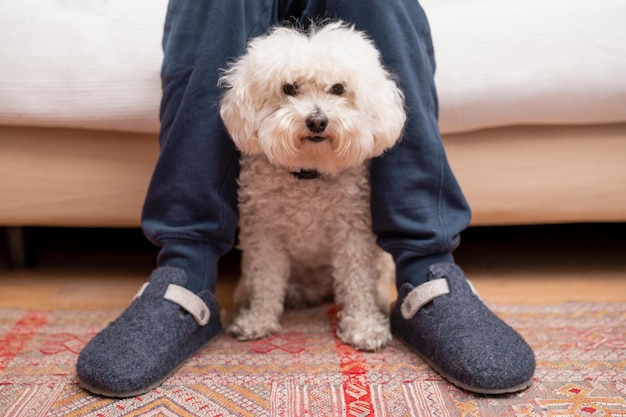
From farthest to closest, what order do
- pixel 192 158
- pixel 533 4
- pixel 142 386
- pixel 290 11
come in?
1. pixel 533 4
2. pixel 290 11
3. pixel 192 158
4. pixel 142 386

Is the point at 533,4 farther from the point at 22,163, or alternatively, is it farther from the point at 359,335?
the point at 22,163

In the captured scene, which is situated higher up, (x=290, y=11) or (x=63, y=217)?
(x=290, y=11)

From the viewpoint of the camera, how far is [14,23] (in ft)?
4.31

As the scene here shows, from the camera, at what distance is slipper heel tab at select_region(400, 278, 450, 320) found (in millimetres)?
1092

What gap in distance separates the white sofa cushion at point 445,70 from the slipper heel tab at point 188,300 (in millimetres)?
402

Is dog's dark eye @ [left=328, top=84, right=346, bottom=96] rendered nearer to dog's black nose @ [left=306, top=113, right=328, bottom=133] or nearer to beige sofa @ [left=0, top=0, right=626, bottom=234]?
dog's black nose @ [left=306, top=113, right=328, bottom=133]

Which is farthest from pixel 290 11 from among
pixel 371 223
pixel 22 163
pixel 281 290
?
pixel 22 163

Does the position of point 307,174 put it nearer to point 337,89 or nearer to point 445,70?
point 337,89

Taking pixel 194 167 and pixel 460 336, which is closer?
pixel 460 336

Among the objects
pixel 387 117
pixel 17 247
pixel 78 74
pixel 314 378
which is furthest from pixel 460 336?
pixel 17 247

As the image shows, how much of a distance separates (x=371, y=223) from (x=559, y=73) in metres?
0.52

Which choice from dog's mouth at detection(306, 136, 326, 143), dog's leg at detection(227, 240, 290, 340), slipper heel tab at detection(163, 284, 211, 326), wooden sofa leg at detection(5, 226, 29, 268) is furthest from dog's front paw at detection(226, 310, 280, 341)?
wooden sofa leg at detection(5, 226, 29, 268)

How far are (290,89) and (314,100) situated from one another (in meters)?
0.05

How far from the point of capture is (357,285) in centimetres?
121
